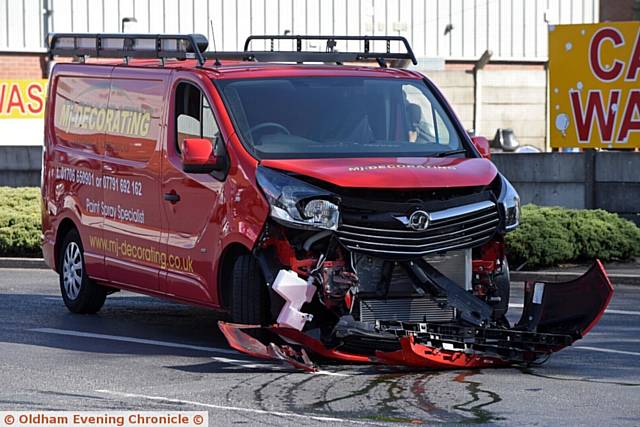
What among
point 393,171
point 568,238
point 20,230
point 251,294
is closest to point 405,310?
point 393,171

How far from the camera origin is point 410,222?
31.2 ft

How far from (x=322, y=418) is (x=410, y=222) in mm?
2046

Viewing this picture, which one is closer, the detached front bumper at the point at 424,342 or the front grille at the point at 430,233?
the detached front bumper at the point at 424,342

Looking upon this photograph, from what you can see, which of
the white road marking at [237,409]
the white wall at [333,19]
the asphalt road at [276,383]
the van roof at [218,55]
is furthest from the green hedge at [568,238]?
the white wall at [333,19]

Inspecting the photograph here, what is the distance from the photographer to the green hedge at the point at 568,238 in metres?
15.8

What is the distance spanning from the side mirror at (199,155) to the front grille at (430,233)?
125 centimetres

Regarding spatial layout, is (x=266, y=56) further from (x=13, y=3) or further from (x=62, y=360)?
(x=13, y=3)

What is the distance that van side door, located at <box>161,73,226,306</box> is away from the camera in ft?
33.9

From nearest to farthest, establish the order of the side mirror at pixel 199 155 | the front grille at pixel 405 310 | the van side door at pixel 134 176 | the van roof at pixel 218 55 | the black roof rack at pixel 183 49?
the front grille at pixel 405 310
the side mirror at pixel 199 155
the van roof at pixel 218 55
the van side door at pixel 134 176
the black roof rack at pixel 183 49

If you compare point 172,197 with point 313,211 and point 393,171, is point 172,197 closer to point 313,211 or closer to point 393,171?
point 313,211

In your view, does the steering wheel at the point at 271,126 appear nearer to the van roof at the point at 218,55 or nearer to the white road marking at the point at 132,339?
the van roof at the point at 218,55

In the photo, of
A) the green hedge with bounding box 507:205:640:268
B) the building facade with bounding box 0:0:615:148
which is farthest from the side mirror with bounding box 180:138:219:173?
the building facade with bounding box 0:0:615:148

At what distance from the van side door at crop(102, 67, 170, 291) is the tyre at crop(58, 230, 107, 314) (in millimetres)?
661

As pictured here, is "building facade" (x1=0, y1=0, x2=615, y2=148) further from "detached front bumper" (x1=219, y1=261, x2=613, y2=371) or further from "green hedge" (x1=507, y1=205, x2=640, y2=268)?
"detached front bumper" (x1=219, y1=261, x2=613, y2=371)
